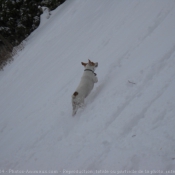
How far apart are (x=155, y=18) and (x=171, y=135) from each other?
516cm

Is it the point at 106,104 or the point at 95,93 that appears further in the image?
the point at 95,93

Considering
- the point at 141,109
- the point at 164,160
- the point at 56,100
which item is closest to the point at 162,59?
the point at 141,109

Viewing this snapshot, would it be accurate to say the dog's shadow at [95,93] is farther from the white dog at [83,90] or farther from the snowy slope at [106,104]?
the white dog at [83,90]

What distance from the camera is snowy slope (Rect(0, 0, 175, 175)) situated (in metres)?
3.48

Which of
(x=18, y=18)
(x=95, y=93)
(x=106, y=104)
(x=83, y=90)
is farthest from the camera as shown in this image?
(x=18, y=18)

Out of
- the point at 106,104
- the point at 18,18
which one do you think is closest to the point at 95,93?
the point at 106,104

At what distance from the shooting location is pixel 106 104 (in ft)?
16.6

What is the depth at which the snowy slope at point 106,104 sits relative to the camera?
3.48 m

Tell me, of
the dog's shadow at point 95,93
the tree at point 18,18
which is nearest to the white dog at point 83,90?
the dog's shadow at point 95,93

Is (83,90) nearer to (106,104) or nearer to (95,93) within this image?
(95,93)

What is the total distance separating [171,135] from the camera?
10.4ft

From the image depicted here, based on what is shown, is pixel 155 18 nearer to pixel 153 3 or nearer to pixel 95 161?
pixel 153 3

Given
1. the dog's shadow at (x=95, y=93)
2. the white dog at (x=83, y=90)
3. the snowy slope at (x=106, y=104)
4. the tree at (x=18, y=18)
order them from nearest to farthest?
the snowy slope at (x=106, y=104), the white dog at (x=83, y=90), the dog's shadow at (x=95, y=93), the tree at (x=18, y=18)

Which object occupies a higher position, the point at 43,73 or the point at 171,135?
the point at 171,135
